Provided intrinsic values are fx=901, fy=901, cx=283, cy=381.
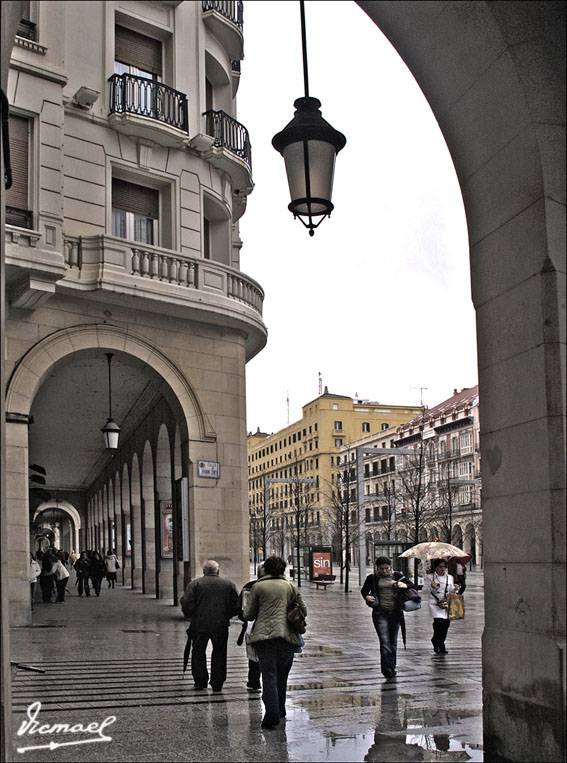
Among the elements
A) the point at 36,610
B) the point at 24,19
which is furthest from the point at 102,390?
the point at 24,19

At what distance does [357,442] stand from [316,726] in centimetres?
11138

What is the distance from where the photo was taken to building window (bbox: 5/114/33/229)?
656 inches

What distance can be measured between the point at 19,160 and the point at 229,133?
6.32 metres

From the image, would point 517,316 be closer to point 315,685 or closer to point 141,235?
point 315,685

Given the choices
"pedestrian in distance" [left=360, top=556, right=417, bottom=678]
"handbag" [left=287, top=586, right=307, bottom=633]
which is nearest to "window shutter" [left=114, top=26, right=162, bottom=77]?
"pedestrian in distance" [left=360, top=556, right=417, bottom=678]

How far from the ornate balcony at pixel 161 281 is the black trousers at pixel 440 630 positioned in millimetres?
8882

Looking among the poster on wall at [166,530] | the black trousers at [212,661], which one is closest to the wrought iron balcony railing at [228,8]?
the poster on wall at [166,530]

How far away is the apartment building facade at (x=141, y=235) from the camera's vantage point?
1719 cm

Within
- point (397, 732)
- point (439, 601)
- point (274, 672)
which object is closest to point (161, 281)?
point (439, 601)

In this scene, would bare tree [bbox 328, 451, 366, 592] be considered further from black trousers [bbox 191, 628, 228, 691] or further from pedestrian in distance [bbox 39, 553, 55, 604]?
black trousers [bbox 191, 628, 228, 691]

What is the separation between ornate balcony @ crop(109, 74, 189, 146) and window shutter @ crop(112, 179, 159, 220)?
1.17 meters

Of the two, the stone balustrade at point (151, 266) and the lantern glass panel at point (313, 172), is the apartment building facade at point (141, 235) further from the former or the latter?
the lantern glass panel at point (313, 172)

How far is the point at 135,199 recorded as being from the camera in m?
20.4

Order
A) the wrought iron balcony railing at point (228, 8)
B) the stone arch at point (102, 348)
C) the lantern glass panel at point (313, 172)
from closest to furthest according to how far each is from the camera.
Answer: the lantern glass panel at point (313, 172) → the stone arch at point (102, 348) → the wrought iron balcony railing at point (228, 8)
